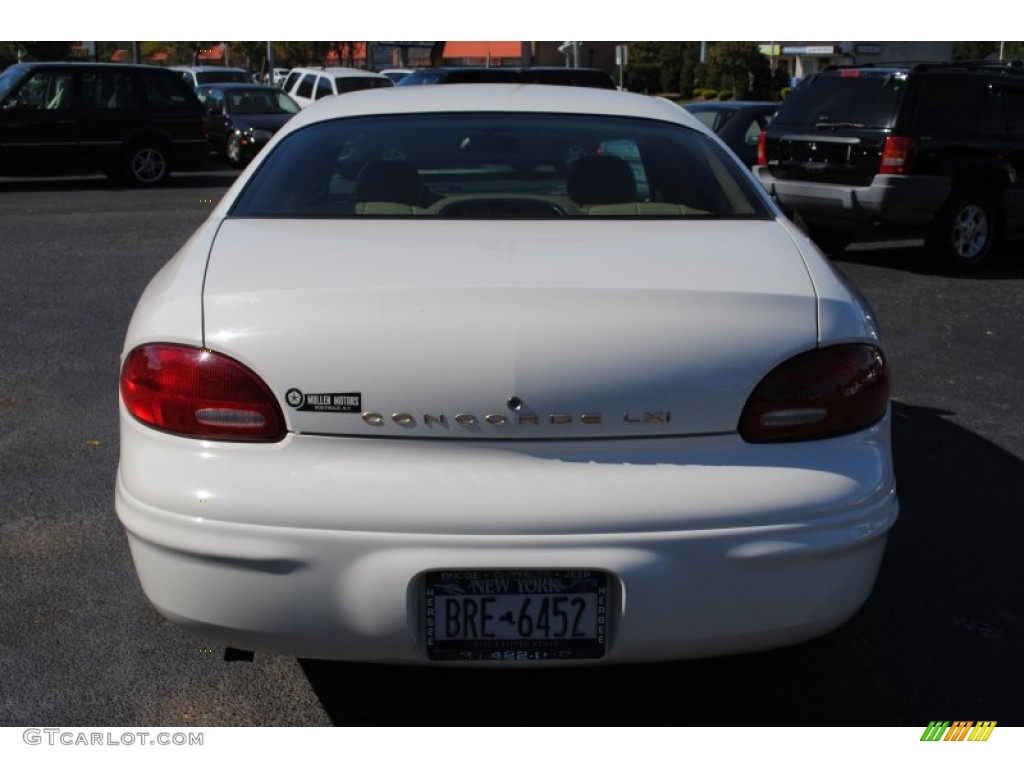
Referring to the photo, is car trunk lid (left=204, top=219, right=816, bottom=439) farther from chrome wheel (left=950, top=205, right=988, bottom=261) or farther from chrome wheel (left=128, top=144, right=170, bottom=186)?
chrome wheel (left=128, top=144, right=170, bottom=186)

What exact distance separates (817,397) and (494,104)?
71.6 inches

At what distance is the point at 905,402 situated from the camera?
623cm

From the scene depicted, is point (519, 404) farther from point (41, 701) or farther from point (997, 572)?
point (997, 572)

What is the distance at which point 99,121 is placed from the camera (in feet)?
55.5

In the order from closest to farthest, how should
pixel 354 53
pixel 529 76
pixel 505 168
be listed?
pixel 505 168, pixel 529 76, pixel 354 53

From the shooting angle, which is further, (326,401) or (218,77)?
(218,77)

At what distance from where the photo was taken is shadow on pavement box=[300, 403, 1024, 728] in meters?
3.24

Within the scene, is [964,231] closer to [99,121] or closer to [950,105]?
[950,105]

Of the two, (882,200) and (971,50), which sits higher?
(882,200)

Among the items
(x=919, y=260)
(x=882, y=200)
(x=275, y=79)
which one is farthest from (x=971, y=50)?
(x=882, y=200)

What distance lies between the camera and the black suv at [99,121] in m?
16.3

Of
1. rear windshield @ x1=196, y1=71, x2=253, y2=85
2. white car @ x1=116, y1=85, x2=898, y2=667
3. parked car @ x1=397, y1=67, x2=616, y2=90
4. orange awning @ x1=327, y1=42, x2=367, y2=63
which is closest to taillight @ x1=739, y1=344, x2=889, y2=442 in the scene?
white car @ x1=116, y1=85, x2=898, y2=667
